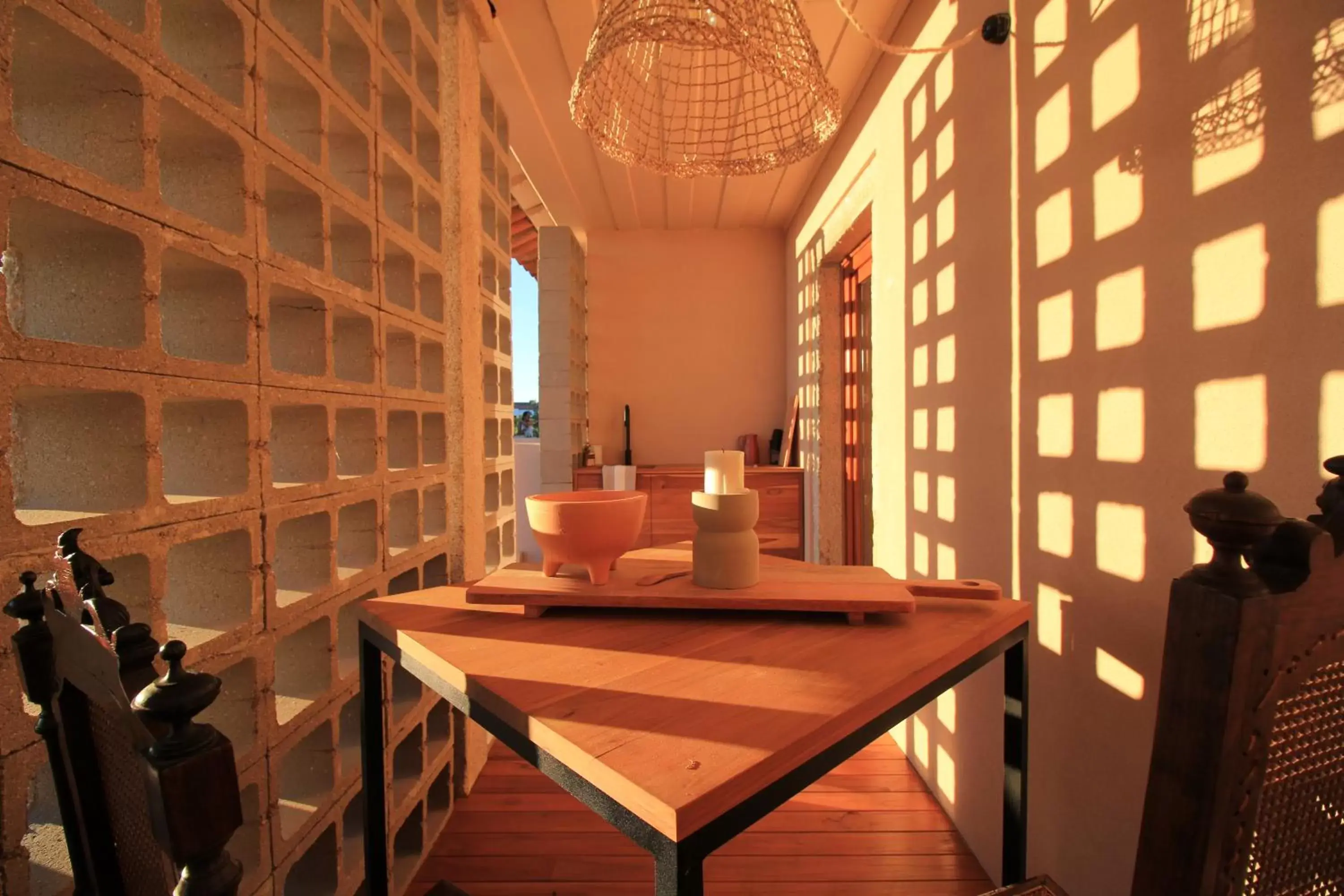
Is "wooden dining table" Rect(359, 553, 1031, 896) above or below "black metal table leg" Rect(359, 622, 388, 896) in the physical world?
above

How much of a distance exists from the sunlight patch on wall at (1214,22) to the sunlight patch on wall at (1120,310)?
1.03 ft

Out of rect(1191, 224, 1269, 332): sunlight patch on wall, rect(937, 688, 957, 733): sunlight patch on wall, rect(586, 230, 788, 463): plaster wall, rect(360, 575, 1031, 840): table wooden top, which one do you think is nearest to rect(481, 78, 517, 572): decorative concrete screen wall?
rect(360, 575, 1031, 840): table wooden top

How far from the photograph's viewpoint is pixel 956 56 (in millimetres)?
1634

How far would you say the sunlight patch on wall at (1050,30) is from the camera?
47.4 inches

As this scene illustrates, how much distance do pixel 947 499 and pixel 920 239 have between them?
0.79 meters

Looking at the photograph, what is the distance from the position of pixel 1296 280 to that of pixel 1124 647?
0.61 m

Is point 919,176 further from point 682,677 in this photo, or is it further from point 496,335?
point 682,677

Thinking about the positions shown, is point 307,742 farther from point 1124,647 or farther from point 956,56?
point 956,56

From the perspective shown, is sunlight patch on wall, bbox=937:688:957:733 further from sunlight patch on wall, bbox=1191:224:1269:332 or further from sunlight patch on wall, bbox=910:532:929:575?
sunlight patch on wall, bbox=1191:224:1269:332

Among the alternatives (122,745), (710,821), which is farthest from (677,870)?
(122,745)

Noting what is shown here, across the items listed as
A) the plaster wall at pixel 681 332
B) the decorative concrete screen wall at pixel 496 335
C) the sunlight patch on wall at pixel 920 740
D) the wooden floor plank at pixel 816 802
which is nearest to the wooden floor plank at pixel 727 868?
the wooden floor plank at pixel 816 802

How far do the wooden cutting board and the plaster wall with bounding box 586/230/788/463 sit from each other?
10.6 feet

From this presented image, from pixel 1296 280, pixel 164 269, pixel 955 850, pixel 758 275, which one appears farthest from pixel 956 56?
pixel 758 275

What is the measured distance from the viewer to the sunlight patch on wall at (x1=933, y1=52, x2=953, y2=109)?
168cm
